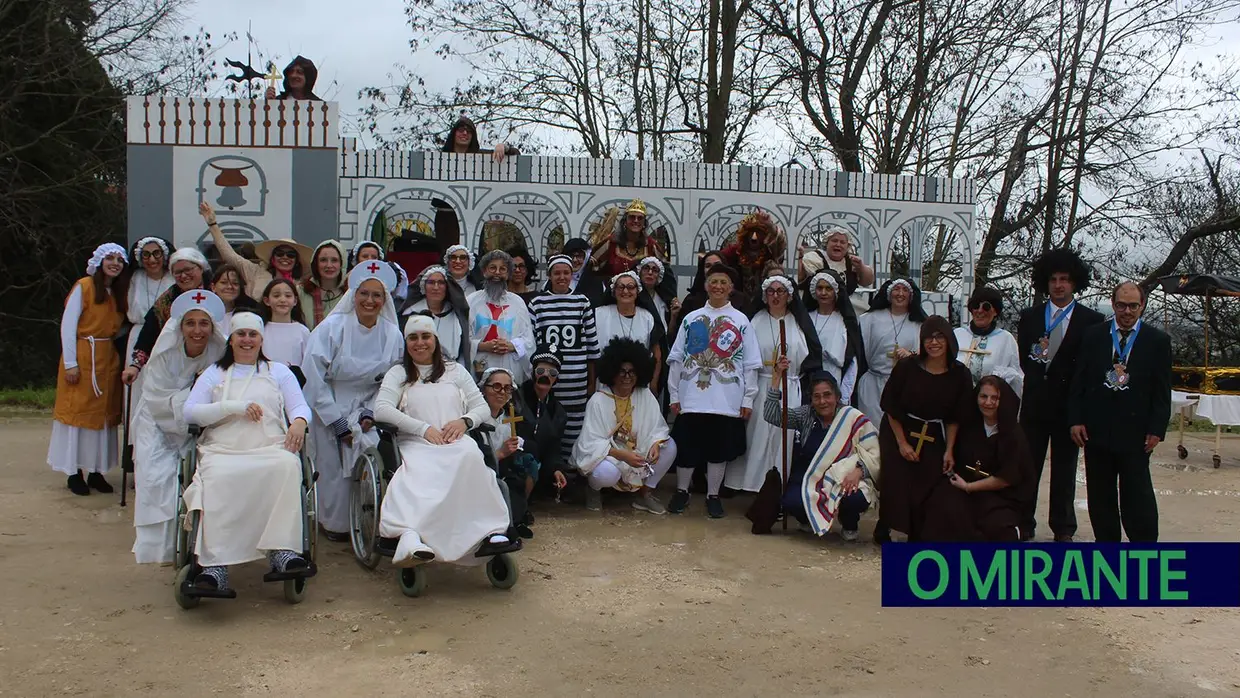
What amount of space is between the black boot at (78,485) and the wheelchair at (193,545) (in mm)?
2798

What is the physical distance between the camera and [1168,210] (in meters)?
17.1

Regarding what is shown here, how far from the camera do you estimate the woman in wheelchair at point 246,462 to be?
419cm

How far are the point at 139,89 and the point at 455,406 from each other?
543 inches

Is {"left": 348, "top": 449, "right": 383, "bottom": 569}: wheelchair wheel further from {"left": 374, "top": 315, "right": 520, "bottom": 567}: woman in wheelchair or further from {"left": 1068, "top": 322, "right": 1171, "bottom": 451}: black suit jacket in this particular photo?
{"left": 1068, "top": 322, "right": 1171, "bottom": 451}: black suit jacket

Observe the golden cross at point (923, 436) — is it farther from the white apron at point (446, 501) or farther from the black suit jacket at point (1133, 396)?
the white apron at point (446, 501)

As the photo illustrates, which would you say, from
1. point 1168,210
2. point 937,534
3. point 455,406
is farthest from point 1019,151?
point 455,406

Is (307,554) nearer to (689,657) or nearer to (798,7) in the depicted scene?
(689,657)

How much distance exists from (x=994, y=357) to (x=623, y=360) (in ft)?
7.50

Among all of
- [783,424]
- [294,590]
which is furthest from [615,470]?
[294,590]

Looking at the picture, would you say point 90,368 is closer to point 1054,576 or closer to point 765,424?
point 765,424

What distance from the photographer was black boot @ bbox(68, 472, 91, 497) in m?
6.68

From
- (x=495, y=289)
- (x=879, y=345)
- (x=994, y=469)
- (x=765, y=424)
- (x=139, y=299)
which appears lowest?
(x=994, y=469)

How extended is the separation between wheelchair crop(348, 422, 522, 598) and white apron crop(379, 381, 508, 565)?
9cm

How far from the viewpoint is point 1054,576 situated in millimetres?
4699
